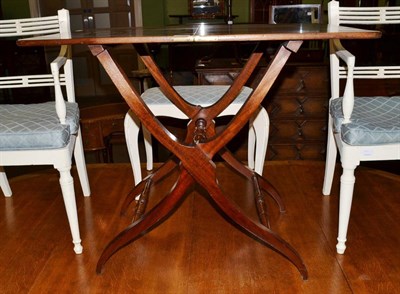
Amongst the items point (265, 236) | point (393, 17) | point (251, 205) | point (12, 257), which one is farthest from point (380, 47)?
point (12, 257)

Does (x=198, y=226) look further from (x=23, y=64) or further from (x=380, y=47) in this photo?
(x=23, y=64)

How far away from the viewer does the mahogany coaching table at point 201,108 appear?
129 cm

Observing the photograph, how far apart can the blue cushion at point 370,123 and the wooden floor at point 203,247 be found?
47cm

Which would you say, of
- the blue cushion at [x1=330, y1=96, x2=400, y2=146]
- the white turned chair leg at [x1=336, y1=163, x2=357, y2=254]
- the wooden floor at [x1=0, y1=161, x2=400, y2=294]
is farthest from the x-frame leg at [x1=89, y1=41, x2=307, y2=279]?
the blue cushion at [x1=330, y1=96, x2=400, y2=146]

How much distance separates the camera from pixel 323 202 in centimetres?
208

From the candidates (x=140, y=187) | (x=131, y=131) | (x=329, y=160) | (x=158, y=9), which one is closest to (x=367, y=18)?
(x=329, y=160)

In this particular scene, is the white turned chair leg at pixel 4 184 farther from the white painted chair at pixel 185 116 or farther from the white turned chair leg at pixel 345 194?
the white turned chair leg at pixel 345 194

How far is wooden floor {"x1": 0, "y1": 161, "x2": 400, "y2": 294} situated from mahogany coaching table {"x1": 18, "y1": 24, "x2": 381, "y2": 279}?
0.10m

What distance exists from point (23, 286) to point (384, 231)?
1.45 metres

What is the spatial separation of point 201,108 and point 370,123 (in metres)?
0.68

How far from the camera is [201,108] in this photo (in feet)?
5.99

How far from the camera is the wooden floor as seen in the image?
1515 mm

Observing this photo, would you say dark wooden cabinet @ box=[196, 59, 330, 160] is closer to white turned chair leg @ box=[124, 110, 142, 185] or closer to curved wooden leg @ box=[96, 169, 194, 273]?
white turned chair leg @ box=[124, 110, 142, 185]

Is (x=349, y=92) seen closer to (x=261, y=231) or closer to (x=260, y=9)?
(x=261, y=231)
